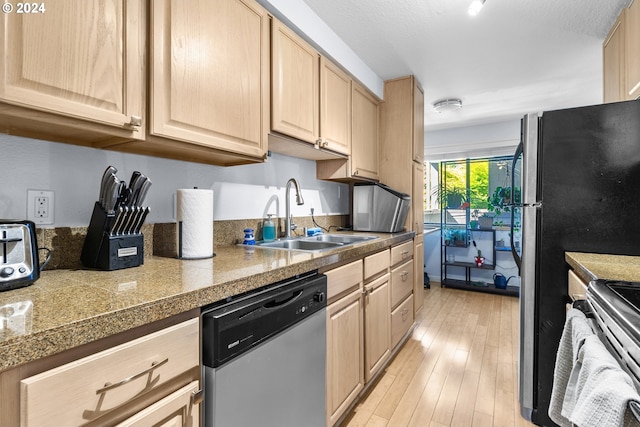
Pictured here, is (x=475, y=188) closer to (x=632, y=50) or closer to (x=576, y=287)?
(x=632, y=50)

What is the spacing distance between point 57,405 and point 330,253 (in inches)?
40.2

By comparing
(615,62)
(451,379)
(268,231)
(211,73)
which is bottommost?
(451,379)

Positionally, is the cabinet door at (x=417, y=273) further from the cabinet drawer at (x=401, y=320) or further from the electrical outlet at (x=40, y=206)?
the electrical outlet at (x=40, y=206)

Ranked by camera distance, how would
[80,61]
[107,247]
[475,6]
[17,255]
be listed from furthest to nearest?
[475,6]
[107,247]
[80,61]
[17,255]

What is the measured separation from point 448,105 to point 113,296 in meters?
Result: 3.63

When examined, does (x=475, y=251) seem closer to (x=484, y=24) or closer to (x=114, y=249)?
(x=484, y=24)

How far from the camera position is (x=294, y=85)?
1.78 m

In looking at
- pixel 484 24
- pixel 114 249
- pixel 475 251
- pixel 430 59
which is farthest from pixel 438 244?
pixel 114 249

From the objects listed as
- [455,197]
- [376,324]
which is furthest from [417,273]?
[455,197]

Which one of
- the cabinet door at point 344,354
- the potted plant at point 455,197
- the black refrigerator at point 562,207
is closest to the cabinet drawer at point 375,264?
the cabinet door at point 344,354

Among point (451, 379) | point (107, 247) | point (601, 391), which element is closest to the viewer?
point (601, 391)

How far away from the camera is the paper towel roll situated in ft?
4.19

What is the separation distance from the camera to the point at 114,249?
104 centimetres

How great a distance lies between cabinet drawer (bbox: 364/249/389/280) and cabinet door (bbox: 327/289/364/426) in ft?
0.50
